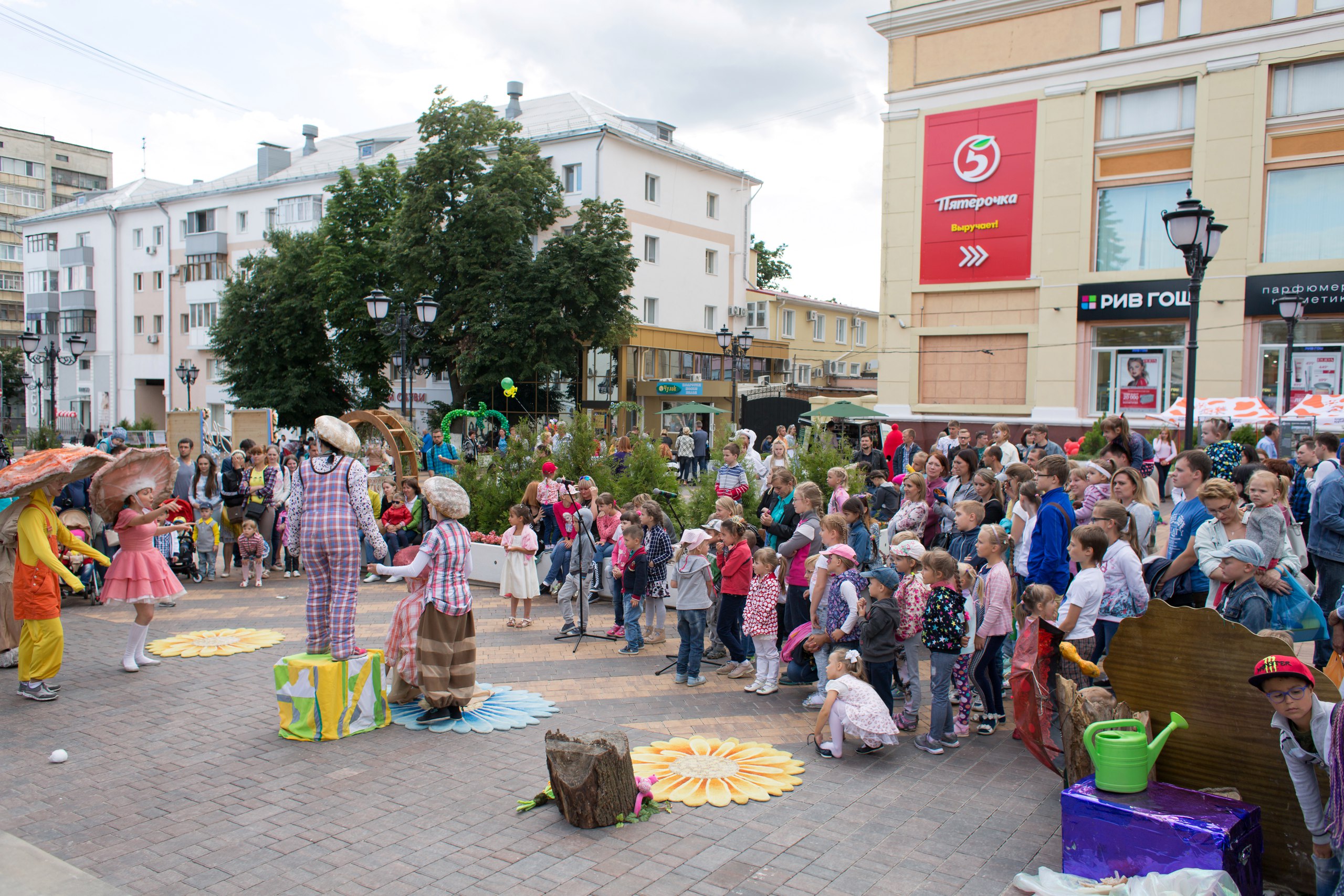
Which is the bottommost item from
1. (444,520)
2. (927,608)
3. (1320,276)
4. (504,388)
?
(927,608)

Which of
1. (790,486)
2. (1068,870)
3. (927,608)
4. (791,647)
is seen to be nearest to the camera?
(1068,870)

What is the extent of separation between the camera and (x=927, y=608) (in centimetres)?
625

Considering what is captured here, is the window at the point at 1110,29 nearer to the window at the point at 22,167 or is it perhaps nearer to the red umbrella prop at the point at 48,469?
the red umbrella prop at the point at 48,469

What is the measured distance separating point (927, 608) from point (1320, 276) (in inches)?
828

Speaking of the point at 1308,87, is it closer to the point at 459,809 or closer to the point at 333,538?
the point at 333,538

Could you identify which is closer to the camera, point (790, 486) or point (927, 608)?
point (927, 608)

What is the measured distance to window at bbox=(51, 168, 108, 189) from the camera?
68.1 metres

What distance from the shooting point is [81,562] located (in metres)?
11.1

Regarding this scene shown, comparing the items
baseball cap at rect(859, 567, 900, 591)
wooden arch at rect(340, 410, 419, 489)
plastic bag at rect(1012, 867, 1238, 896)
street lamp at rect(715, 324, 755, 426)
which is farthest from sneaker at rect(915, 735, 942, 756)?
street lamp at rect(715, 324, 755, 426)

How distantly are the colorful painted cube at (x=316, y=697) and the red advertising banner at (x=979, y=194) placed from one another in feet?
73.3

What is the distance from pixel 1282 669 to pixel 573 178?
35.0 m

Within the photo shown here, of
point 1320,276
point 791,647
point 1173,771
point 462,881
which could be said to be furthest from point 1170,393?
point 462,881

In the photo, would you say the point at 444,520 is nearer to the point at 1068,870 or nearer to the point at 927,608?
the point at 927,608

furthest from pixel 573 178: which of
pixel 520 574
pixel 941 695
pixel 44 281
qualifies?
pixel 44 281
